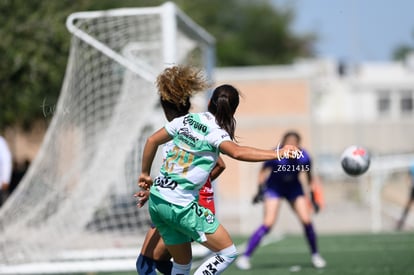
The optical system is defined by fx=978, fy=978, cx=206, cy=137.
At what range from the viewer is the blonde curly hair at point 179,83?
7.63 m

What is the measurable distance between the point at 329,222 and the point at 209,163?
1833 centimetres

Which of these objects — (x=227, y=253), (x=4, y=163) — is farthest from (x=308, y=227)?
(x=227, y=253)

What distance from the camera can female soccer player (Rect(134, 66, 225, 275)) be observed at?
25.1 ft

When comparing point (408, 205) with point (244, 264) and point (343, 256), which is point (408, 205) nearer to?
point (343, 256)

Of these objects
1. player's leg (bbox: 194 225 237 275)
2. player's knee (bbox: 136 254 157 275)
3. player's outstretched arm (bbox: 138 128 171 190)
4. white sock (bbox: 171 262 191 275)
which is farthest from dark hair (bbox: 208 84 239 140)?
player's knee (bbox: 136 254 157 275)

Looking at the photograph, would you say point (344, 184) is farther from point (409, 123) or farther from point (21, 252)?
point (21, 252)

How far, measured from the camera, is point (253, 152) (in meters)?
7.13

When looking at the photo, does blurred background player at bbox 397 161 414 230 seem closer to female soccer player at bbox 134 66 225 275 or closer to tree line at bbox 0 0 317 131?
tree line at bbox 0 0 317 131

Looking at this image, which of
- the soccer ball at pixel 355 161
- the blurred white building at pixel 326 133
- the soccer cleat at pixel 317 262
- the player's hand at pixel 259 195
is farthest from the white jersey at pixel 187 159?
the player's hand at pixel 259 195

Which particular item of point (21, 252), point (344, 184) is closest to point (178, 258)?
point (21, 252)

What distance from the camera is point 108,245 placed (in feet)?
46.5

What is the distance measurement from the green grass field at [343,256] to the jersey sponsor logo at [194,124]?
464cm

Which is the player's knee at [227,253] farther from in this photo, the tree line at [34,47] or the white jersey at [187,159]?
the tree line at [34,47]

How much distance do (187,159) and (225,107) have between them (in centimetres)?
51
